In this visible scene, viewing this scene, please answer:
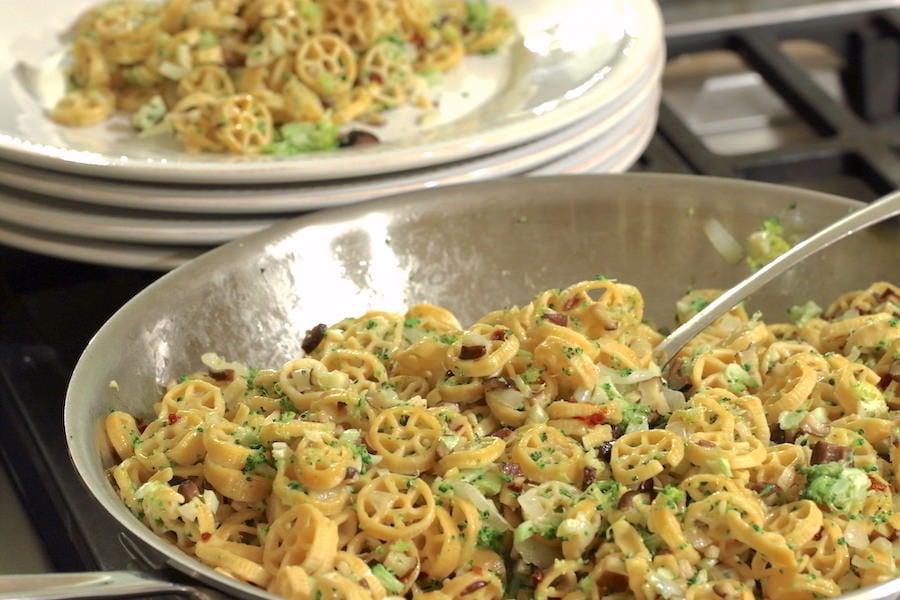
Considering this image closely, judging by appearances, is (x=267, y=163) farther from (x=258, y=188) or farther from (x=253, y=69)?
(x=253, y=69)

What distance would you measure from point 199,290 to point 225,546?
36 centimetres

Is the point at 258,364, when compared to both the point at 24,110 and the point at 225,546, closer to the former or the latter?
the point at 225,546

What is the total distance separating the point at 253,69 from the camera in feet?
5.47

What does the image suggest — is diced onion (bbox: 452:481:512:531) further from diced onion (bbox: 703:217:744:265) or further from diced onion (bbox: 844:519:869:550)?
diced onion (bbox: 703:217:744:265)

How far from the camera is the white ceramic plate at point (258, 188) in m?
1.35

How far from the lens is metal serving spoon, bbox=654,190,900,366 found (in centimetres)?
122

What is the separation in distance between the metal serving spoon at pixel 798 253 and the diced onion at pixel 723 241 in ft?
0.28

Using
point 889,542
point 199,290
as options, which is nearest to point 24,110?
point 199,290

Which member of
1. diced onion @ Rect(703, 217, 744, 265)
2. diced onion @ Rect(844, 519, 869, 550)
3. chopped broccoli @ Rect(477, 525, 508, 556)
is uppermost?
chopped broccoli @ Rect(477, 525, 508, 556)

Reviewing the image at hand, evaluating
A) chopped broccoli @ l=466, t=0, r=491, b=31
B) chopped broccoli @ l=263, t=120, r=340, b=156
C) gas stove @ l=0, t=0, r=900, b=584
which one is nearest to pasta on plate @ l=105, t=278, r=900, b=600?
gas stove @ l=0, t=0, r=900, b=584

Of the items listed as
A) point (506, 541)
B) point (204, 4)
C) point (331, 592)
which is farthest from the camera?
point (204, 4)

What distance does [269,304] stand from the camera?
127 centimetres

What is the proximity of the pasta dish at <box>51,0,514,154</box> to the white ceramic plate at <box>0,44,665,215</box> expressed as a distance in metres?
0.19

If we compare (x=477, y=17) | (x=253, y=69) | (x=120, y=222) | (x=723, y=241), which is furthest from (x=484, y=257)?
(x=477, y=17)
